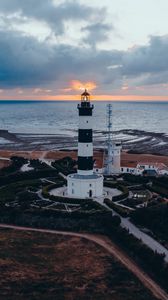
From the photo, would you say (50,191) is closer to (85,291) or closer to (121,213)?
(121,213)

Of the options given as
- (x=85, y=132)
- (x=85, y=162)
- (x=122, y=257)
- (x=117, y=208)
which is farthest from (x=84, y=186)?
(x=122, y=257)

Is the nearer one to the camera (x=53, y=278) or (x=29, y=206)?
(x=53, y=278)

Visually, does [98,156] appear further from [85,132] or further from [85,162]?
[85,132]

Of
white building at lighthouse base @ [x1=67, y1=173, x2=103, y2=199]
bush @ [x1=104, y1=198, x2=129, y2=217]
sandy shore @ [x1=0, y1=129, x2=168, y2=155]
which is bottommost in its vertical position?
bush @ [x1=104, y1=198, x2=129, y2=217]

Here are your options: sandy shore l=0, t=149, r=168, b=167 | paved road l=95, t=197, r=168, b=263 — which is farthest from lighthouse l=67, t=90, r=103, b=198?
sandy shore l=0, t=149, r=168, b=167

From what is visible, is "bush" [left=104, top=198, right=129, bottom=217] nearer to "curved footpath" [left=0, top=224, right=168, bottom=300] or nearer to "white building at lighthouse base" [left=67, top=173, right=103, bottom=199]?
"white building at lighthouse base" [left=67, top=173, right=103, bottom=199]

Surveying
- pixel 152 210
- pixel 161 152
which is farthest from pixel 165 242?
pixel 161 152

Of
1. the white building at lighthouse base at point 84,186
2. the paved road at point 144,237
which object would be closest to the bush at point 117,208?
the paved road at point 144,237
